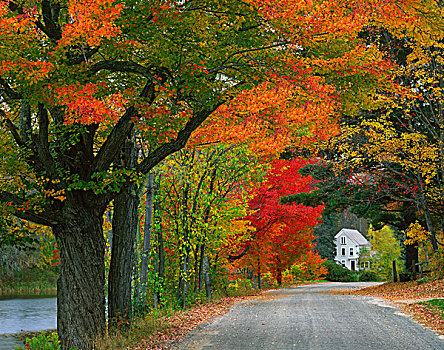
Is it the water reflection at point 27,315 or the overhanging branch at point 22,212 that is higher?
the overhanging branch at point 22,212

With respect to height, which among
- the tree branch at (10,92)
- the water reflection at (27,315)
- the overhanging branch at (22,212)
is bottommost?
the water reflection at (27,315)

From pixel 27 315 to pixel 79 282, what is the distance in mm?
16447

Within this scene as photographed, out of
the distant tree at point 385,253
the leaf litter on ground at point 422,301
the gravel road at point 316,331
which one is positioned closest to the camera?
the gravel road at point 316,331

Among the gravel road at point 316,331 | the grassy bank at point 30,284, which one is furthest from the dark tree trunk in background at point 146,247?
the grassy bank at point 30,284

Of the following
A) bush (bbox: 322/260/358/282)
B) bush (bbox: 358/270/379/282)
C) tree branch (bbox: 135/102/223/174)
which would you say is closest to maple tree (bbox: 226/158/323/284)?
tree branch (bbox: 135/102/223/174)

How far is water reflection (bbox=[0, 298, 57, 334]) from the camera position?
1923cm

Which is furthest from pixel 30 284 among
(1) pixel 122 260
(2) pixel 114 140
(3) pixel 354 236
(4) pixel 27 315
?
(3) pixel 354 236

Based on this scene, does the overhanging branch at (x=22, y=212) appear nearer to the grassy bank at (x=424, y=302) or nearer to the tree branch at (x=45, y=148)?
the tree branch at (x=45, y=148)

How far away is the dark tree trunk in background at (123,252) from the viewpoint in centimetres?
1027

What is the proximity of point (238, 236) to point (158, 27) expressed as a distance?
44.4ft

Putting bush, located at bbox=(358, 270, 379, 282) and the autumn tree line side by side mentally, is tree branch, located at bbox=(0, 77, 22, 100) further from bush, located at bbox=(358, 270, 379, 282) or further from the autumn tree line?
bush, located at bbox=(358, 270, 379, 282)

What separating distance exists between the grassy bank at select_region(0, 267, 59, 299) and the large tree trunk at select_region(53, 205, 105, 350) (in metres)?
27.4

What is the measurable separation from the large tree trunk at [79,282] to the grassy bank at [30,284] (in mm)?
27389

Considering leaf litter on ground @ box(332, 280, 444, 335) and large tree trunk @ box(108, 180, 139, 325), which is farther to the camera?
large tree trunk @ box(108, 180, 139, 325)
